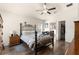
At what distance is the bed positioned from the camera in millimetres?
1729

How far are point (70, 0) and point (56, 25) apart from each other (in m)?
0.50

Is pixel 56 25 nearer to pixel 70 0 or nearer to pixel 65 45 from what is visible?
pixel 65 45

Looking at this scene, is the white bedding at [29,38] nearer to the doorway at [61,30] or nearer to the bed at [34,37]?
the bed at [34,37]

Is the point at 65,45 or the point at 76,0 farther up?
the point at 76,0

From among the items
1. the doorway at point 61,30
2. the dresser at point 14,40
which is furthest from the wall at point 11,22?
the doorway at point 61,30

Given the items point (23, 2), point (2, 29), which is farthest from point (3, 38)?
point (23, 2)

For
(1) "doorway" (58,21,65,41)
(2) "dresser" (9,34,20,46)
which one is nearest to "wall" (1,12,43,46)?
(2) "dresser" (9,34,20,46)

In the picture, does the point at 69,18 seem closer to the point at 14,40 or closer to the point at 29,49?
the point at 29,49

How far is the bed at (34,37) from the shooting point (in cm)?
173

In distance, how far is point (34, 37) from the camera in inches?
68.0

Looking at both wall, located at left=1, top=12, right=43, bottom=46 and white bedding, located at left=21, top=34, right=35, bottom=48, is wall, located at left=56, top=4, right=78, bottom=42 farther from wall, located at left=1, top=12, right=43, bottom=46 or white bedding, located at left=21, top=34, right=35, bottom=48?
white bedding, located at left=21, top=34, right=35, bottom=48

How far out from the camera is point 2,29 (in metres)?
1.72
